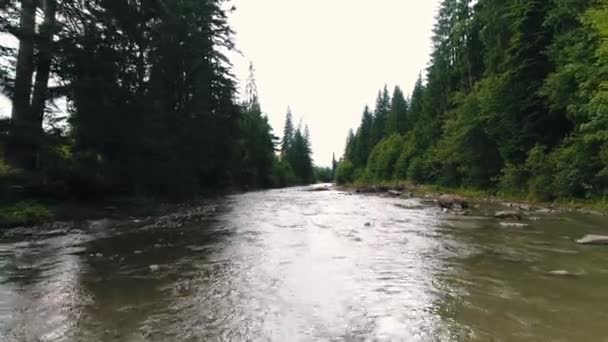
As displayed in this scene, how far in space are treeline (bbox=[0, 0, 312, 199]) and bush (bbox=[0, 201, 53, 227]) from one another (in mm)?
534

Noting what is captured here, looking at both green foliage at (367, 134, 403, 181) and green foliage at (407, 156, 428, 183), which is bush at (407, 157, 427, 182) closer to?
green foliage at (407, 156, 428, 183)

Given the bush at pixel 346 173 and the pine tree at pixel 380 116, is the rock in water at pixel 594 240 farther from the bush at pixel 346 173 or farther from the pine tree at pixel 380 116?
the bush at pixel 346 173

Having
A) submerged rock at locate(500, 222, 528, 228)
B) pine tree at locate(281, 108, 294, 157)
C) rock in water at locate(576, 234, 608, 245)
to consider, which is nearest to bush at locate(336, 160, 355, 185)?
pine tree at locate(281, 108, 294, 157)

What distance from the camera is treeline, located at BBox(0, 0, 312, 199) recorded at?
12.1 m

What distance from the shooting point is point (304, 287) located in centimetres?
543

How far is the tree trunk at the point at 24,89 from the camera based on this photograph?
37.9 ft

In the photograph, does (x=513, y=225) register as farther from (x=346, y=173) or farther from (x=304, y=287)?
(x=346, y=173)

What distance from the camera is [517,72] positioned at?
21.6 m

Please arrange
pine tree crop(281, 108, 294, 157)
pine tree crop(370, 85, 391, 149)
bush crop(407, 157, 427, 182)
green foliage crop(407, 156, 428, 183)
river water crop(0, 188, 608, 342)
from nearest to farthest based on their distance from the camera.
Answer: river water crop(0, 188, 608, 342), green foliage crop(407, 156, 428, 183), bush crop(407, 157, 427, 182), pine tree crop(370, 85, 391, 149), pine tree crop(281, 108, 294, 157)

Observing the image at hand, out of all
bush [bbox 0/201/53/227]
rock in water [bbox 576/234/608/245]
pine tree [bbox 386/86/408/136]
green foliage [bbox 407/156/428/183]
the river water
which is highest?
pine tree [bbox 386/86/408/136]

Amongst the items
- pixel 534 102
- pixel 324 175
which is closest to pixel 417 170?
pixel 534 102

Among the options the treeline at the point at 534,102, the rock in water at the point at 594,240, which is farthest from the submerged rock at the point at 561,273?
the treeline at the point at 534,102

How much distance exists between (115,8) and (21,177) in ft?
23.8

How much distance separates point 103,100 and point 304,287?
12253 millimetres
